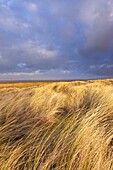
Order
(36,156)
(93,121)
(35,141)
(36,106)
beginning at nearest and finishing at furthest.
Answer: (36,156)
(35,141)
(93,121)
(36,106)

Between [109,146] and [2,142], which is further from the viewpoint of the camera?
[2,142]

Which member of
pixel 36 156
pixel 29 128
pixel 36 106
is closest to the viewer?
pixel 36 156

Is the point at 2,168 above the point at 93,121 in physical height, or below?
below

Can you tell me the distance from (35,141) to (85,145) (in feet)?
2.15

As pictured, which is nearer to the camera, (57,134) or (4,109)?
(57,134)

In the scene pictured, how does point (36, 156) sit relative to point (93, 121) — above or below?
below

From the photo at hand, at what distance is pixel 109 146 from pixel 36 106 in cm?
245

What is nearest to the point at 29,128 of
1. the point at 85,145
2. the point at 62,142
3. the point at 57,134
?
the point at 57,134

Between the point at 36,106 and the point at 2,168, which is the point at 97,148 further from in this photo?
→ the point at 36,106

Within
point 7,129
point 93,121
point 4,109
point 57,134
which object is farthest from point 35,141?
point 4,109

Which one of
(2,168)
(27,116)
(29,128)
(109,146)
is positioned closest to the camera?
(2,168)

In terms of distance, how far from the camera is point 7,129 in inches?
137

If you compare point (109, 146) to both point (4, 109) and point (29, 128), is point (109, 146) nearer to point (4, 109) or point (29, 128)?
point (29, 128)

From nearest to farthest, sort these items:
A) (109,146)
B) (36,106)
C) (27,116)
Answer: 1. (109,146)
2. (27,116)
3. (36,106)
